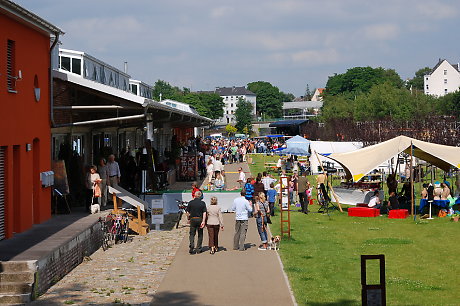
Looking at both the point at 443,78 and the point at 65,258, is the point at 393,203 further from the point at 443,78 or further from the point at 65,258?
the point at 443,78

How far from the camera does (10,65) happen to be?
1565cm

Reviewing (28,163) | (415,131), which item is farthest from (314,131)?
(28,163)

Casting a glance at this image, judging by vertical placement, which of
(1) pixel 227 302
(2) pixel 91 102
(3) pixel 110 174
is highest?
(2) pixel 91 102

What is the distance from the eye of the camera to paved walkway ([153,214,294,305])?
11.7 metres

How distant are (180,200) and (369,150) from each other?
280 inches

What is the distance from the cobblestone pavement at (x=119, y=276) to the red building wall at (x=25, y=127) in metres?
1.97

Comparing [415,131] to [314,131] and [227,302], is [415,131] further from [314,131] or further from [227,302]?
[227,302]

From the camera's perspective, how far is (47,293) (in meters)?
12.2

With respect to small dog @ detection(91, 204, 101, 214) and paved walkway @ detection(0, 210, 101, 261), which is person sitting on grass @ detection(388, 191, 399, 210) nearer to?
small dog @ detection(91, 204, 101, 214)

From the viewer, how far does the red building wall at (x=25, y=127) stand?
49.4ft

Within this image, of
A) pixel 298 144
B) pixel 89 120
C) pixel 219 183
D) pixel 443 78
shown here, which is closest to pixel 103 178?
pixel 89 120

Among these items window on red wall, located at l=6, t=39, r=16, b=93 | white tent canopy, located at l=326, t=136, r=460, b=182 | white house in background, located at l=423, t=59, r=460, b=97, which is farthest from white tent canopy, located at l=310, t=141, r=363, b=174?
white house in background, located at l=423, t=59, r=460, b=97

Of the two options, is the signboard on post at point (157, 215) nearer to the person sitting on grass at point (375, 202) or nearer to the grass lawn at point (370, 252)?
the grass lawn at point (370, 252)

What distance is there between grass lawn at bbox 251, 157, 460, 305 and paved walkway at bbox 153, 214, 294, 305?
0.40m
